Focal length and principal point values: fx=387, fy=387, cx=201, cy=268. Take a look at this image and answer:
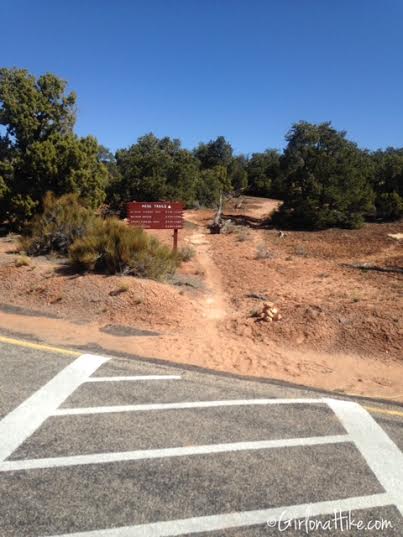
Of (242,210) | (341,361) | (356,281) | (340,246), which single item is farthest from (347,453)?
(242,210)

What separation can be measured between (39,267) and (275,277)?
21.3 feet

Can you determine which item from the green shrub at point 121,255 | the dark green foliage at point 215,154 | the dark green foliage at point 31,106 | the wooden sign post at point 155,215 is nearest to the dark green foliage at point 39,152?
the dark green foliage at point 31,106

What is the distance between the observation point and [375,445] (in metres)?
3.55

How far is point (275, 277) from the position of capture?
1150cm

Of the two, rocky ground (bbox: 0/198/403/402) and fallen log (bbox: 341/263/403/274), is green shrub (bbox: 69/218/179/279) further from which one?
fallen log (bbox: 341/263/403/274)

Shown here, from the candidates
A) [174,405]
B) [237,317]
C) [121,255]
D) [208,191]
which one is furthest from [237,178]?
[174,405]

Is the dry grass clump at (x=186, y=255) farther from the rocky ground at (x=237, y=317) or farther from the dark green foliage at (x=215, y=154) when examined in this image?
the dark green foliage at (x=215, y=154)

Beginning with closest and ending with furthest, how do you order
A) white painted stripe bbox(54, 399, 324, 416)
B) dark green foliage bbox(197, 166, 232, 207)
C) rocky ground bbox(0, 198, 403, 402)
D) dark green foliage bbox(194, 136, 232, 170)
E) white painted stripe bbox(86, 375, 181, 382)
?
1. white painted stripe bbox(54, 399, 324, 416)
2. white painted stripe bbox(86, 375, 181, 382)
3. rocky ground bbox(0, 198, 403, 402)
4. dark green foliage bbox(197, 166, 232, 207)
5. dark green foliage bbox(194, 136, 232, 170)

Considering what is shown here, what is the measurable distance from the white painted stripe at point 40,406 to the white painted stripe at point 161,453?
251 millimetres

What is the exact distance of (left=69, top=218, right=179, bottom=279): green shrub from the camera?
9125 mm

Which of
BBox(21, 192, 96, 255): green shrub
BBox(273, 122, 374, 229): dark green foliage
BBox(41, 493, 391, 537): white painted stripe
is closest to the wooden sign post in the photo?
BBox(21, 192, 96, 255): green shrub

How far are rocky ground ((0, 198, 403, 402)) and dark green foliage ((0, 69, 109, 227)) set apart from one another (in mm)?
4781

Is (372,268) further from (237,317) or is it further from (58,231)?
(58,231)

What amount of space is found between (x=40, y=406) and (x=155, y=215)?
26.4ft
